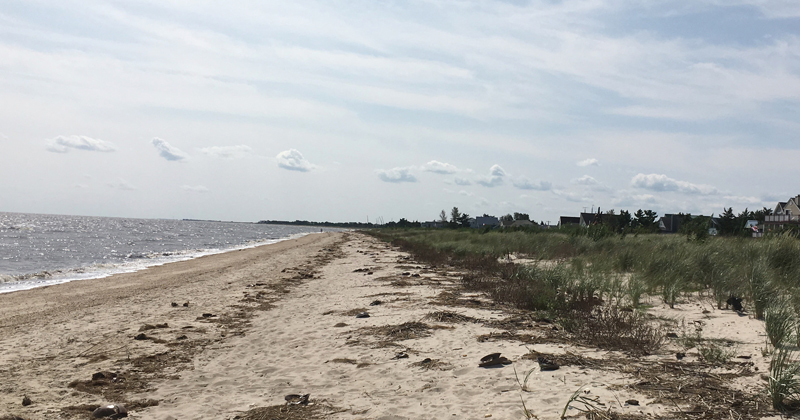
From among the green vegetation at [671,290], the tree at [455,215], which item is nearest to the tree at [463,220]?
the tree at [455,215]

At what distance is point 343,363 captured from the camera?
6.58m

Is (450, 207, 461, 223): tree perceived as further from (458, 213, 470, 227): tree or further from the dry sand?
the dry sand

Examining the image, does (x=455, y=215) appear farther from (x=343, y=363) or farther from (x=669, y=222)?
(x=343, y=363)

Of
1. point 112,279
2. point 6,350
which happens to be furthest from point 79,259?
point 6,350

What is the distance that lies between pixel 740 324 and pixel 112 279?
20.7 metres

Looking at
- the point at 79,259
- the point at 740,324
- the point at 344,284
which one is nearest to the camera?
the point at 740,324

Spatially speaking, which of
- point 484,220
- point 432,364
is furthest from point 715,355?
point 484,220

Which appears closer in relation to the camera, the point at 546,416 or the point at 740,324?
the point at 546,416

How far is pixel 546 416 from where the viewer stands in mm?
4223

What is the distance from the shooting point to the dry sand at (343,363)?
4789 mm

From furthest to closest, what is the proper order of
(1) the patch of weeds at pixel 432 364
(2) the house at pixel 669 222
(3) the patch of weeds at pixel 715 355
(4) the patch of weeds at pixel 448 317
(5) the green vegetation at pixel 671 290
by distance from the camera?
(2) the house at pixel 669 222 < (4) the patch of weeds at pixel 448 317 < (1) the patch of weeds at pixel 432 364 < (5) the green vegetation at pixel 671 290 < (3) the patch of weeds at pixel 715 355

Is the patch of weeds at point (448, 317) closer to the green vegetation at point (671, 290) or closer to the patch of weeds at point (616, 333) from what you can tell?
the green vegetation at point (671, 290)

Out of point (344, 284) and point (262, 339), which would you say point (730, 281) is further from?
point (344, 284)

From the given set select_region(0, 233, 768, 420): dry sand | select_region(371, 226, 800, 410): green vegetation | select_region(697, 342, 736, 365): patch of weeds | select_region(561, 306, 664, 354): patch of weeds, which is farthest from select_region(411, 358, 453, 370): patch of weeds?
select_region(697, 342, 736, 365): patch of weeds
